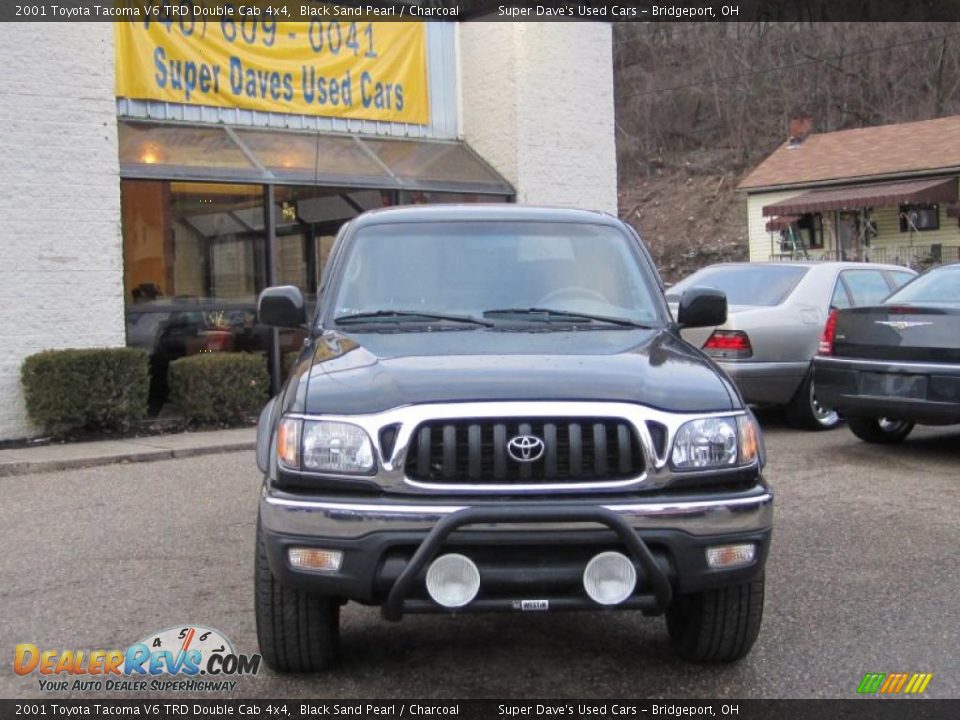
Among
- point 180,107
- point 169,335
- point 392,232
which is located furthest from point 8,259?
point 392,232

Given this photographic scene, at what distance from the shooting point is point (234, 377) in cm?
1170

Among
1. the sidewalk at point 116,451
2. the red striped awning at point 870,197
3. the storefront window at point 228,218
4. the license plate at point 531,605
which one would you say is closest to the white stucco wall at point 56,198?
the storefront window at point 228,218

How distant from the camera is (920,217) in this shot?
116 feet

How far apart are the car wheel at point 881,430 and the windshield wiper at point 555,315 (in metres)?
5.41

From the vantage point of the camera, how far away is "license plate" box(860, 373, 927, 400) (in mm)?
8195

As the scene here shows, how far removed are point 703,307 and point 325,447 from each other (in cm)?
213

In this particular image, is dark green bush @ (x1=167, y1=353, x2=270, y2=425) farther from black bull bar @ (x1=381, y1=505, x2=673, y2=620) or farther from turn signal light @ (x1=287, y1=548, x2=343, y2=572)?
black bull bar @ (x1=381, y1=505, x2=673, y2=620)

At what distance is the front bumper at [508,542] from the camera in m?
3.48

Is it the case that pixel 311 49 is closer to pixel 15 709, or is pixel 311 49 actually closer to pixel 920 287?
pixel 920 287

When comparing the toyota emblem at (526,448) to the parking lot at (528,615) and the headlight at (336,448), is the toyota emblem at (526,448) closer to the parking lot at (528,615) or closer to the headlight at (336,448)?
the headlight at (336,448)

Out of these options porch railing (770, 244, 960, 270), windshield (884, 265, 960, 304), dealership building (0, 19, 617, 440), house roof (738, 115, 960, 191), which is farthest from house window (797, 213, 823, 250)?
windshield (884, 265, 960, 304)

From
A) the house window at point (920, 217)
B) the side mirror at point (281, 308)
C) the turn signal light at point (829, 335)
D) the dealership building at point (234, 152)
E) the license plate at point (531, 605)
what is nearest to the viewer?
the license plate at point (531, 605)

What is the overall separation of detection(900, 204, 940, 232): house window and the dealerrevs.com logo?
34425 mm

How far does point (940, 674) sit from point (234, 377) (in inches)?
345
